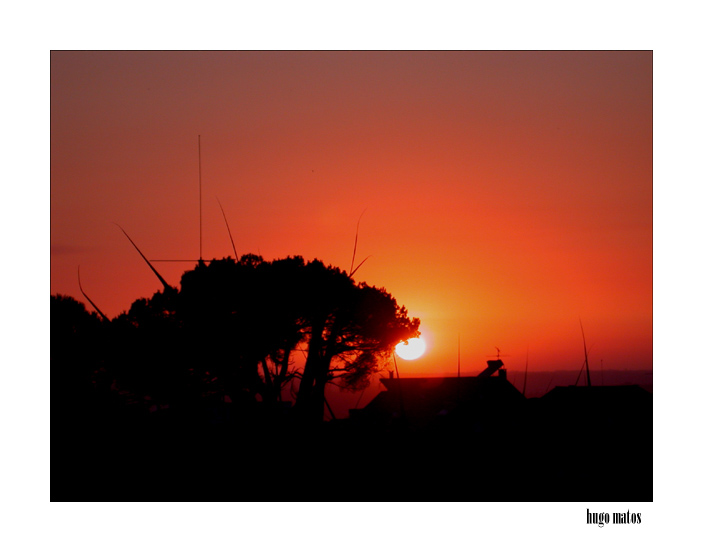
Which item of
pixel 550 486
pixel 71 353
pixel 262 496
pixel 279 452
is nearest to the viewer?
pixel 262 496

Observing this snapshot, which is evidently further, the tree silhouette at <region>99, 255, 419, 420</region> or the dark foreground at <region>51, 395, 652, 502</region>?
the tree silhouette at <region>99, 255, 419, 420</region>

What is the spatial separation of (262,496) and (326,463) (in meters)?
2.71

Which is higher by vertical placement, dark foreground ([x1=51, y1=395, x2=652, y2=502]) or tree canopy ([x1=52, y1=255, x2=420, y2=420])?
tree canopy ([x1=52, y1=255, x2=420, y2=420])

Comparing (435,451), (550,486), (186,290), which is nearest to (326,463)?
(435,451)

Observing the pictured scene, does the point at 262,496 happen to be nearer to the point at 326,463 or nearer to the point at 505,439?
the point at 326,463

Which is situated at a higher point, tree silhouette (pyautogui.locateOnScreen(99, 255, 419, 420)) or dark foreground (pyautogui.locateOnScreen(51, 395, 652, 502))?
tree silhouette (pyautogui.locateOnScreen(99, 255, 419, 420))

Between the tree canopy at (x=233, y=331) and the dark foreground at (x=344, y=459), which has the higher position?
the tree canopy at (x=233, y=331)

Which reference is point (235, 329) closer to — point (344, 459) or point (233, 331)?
point (233, 331)

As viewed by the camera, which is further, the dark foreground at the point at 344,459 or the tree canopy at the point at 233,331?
the tree canopy at the point at 233,331

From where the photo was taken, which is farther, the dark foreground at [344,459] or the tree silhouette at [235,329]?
the tree silhouette at [235,329]

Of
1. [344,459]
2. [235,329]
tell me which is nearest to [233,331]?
[235,329]

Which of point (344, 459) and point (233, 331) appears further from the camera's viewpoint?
point (233, 331)

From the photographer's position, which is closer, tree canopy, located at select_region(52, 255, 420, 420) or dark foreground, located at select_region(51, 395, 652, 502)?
dark foreground, located at select_region(51, 395, 652, 502)

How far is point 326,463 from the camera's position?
49.1 feet
